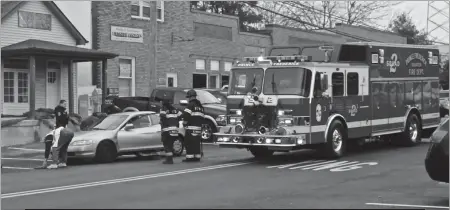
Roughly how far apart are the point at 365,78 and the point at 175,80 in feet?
53.3

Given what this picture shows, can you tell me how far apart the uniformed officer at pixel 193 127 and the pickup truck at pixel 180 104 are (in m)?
4.93

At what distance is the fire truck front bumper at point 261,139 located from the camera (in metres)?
14.4

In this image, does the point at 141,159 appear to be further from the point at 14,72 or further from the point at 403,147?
the point at 14,72

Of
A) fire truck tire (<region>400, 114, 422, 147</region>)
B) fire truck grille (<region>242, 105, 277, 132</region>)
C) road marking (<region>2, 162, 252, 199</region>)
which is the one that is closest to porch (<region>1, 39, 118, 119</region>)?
fire truck grille (<region>242, 105, 277, 132</region>)

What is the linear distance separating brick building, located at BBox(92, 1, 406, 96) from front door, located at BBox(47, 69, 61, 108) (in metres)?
2.53

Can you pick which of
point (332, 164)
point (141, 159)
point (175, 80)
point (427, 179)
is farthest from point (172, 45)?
point (427, 179)

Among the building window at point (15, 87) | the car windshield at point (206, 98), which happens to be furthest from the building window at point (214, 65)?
the building window at point (15, 87)

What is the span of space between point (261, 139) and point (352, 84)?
349 centimetres

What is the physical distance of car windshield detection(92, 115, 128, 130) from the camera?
1700cm

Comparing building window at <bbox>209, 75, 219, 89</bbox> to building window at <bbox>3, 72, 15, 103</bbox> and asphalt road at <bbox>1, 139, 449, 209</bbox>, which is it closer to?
building window at <bbox>3, 72, 15, 103</bbox>

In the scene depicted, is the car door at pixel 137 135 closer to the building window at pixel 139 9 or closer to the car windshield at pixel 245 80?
the car windshield at pixel 245 80

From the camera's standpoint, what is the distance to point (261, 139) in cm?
1459

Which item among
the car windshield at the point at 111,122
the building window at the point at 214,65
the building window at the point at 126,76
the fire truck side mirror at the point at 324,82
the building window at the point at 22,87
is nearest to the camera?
the fire truck side mirror at the point at 324,82

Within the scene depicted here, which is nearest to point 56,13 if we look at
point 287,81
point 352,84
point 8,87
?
point 8,87
